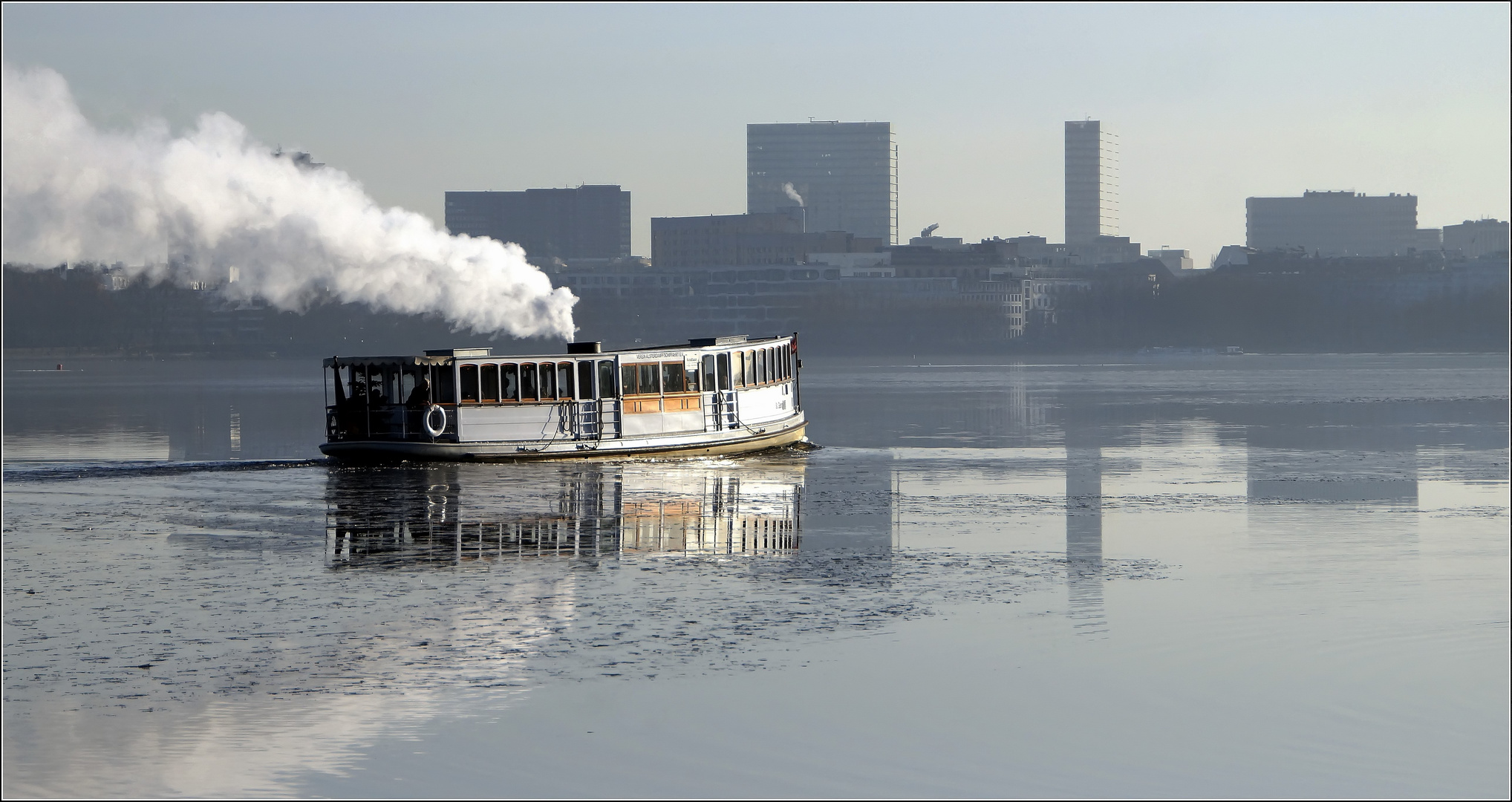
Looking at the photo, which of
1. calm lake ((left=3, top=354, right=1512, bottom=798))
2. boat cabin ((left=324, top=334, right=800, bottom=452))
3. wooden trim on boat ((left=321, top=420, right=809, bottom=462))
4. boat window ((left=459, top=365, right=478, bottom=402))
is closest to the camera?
calm lake ((left=3, top=354, right=1512, bottom=798))

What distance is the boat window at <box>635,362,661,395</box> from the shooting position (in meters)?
49.7

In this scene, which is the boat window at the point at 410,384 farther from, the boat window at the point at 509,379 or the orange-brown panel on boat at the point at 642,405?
the orange-brown panel on boat at the point at 642,405

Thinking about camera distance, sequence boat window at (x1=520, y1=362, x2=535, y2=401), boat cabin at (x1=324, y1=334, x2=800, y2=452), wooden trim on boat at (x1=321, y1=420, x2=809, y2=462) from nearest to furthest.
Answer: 1. wooden trim on boat at (x1=321, y1=420, x2=809, y2=462)
2. boat cabin at (x1=324, y1=334, x2=800, y2=452)
3. boat window at (x1=520, y1=362, x2=535, y2=401)

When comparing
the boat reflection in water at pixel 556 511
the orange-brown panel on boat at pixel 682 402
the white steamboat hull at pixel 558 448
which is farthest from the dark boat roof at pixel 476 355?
the boat reflection in water at pixel 556 511

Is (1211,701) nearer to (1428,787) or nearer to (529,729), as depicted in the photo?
(1428,787)

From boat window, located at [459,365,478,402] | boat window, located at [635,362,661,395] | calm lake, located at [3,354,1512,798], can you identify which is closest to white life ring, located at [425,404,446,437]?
boat window, located at [459,365,478,402]

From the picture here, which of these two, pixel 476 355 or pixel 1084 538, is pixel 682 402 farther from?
pixel 1084 538

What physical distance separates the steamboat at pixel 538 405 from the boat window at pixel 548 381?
0.03m

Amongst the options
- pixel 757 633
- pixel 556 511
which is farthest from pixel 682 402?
pixel 757 633

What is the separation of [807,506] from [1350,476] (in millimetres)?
16284

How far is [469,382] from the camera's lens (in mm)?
47594

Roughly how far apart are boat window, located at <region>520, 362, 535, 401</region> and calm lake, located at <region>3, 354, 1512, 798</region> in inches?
149

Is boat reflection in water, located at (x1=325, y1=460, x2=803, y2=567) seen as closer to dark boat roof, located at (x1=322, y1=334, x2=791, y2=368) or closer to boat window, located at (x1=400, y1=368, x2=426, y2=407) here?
boat window, located at (x1=400, y1=368, x2=426, y2=407)

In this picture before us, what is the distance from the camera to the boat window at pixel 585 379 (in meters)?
48.6
